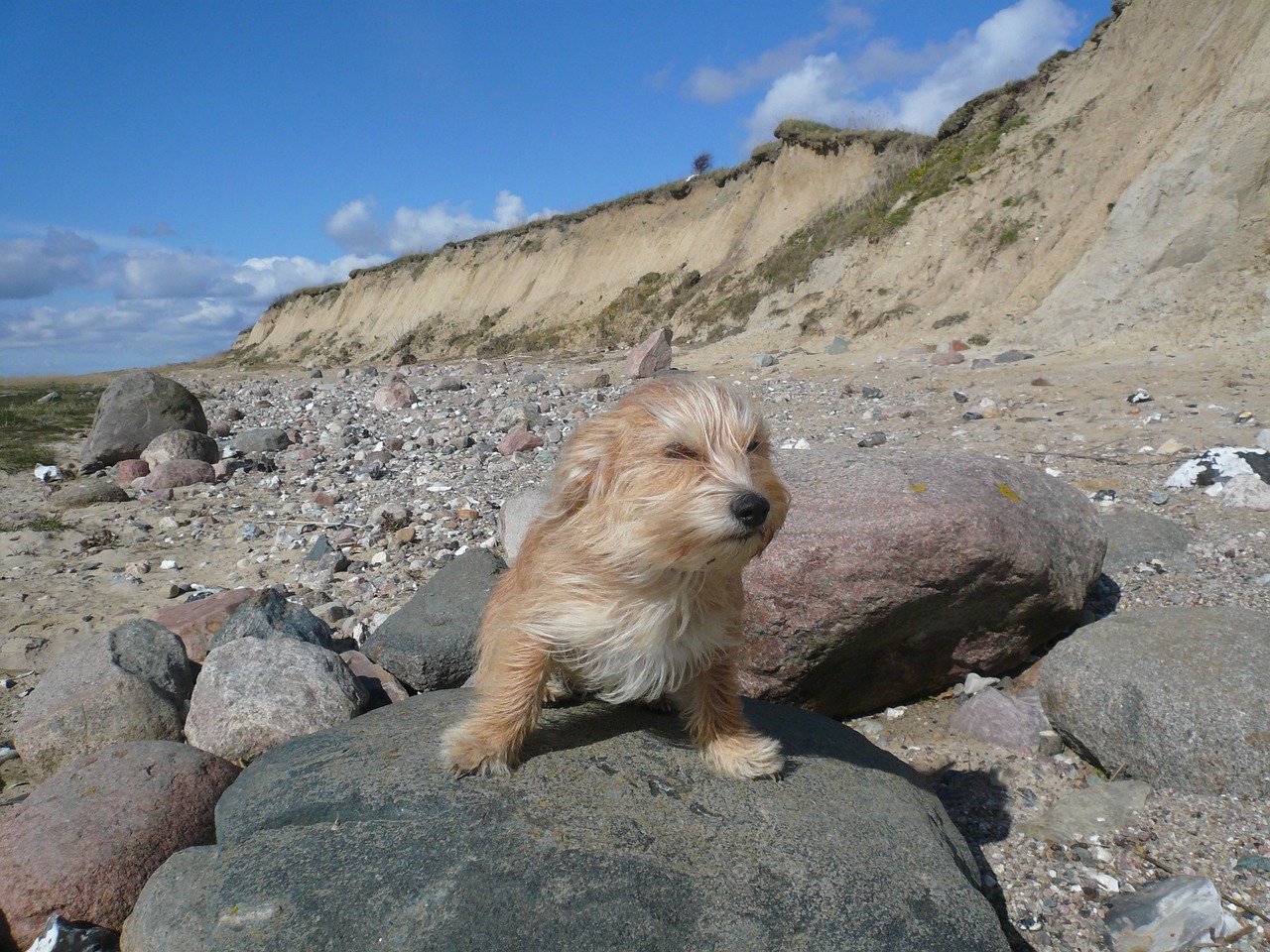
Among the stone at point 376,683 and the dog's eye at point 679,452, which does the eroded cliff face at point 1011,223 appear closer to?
the dog's eye at point 679,452

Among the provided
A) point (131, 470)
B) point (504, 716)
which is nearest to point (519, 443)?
point (131, 470)

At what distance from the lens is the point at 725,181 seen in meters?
35.1

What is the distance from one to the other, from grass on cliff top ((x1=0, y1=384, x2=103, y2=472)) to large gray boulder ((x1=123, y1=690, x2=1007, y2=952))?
14.2 metres

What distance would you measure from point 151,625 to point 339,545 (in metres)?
3.23

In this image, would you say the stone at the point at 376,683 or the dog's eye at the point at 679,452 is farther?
the stone at the point at 376,683

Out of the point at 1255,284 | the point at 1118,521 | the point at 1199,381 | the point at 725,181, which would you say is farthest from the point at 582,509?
the point at 725,181

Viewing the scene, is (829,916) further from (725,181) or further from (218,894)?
(725,181)

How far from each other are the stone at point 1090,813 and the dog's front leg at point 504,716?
3.12m

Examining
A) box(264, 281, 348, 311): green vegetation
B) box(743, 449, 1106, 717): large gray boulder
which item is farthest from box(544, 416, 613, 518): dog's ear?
box(264, 281, 348, 311): green vegetation

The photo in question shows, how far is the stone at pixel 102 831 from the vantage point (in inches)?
155

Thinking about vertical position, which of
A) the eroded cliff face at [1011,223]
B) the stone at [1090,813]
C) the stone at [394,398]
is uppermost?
the eroded cliff face at [1011,223]

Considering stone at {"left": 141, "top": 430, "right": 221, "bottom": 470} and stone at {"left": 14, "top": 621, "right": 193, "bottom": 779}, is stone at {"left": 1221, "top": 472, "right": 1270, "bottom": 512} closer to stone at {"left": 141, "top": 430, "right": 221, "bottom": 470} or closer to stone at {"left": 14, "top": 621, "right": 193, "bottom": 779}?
stone at {"left": 14, "top": 621, "right": 193, "bottom": 779}

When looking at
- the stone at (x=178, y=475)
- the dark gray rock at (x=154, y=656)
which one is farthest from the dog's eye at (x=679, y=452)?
the stone at (x=178, y=475)

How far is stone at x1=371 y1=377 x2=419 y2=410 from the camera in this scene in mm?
18391
